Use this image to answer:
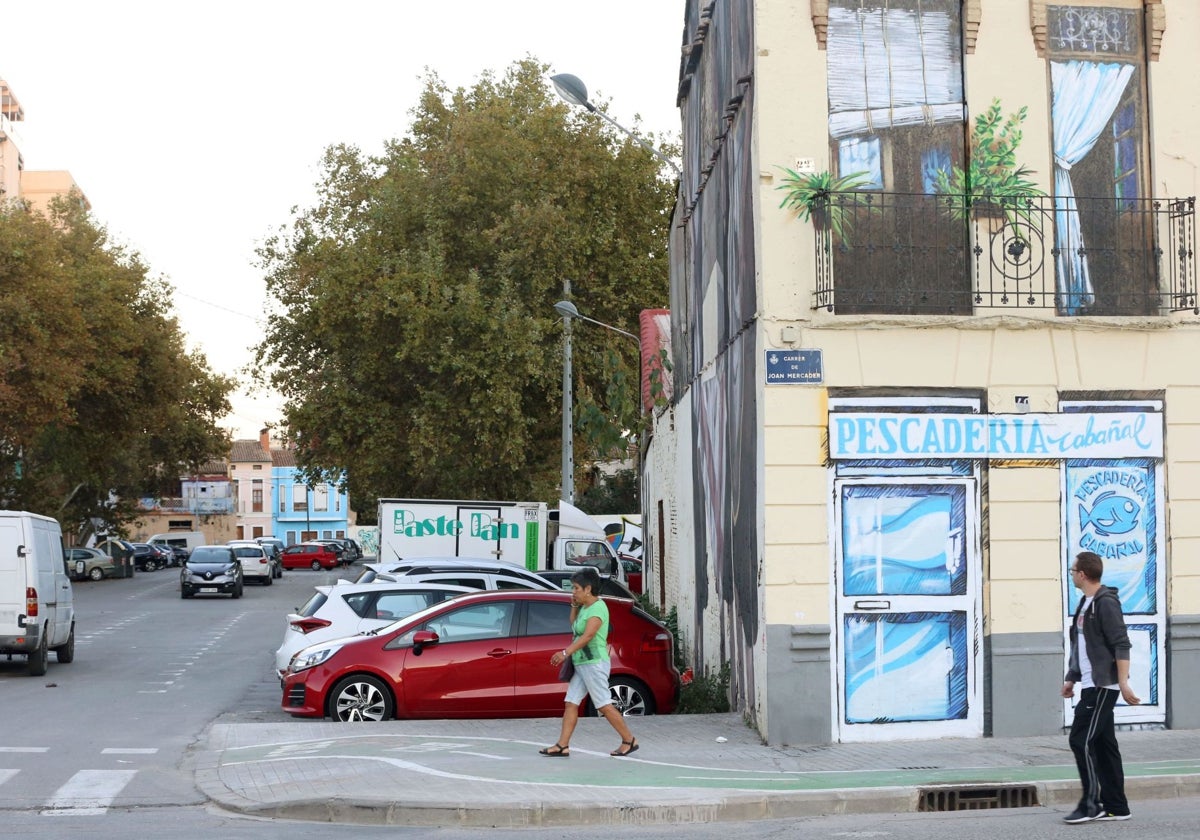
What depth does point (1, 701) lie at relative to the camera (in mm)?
17594

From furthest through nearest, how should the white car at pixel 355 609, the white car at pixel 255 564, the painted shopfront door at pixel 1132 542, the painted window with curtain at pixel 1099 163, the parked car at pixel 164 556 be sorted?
1. the parked car at pixel 164 556
2. the white car at pixel 255 564
3. the white car at pixel 355 609
4. the painted window with curtain at pixel 1099 163
5. the painted shopfront door at pixel 1132 542

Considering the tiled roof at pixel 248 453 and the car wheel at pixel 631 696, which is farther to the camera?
the tiled roof at pixel 248 453

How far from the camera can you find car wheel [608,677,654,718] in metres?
15.3

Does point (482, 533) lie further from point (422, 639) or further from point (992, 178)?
point (992, 178)

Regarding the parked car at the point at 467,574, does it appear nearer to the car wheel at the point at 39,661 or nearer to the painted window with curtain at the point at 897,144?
the car wheel at the point at 39,661

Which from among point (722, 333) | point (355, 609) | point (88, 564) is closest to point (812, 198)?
point (722, 333)

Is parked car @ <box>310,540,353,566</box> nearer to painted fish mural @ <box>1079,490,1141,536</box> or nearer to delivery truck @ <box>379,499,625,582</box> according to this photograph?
delivery truck @ <box>379,499,625,582</box>

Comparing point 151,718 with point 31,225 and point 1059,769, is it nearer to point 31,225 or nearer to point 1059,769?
point 1059,769

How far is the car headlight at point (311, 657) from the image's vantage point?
50.0ft

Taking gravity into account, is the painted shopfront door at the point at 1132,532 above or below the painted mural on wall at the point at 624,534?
above

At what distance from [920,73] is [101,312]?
43.5 m

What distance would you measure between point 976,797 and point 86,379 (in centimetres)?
4620

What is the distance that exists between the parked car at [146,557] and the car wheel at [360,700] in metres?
66.8

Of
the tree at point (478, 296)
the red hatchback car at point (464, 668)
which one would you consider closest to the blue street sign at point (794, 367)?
the red hatchback car at point (464, 668)
